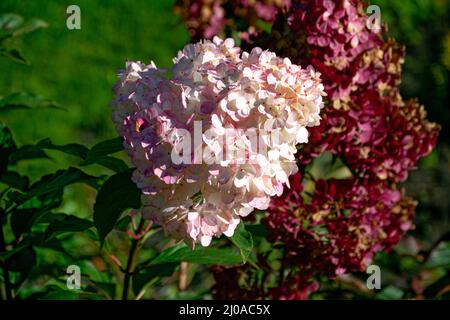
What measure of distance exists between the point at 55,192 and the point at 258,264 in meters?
0.45

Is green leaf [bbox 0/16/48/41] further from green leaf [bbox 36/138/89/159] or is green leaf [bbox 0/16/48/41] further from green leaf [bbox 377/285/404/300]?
green leaf [bbox 377/285/404/300]

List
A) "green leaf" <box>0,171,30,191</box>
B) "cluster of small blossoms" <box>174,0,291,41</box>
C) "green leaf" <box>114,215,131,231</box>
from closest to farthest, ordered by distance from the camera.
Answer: "green leaf" <box>0,171,30,191</box> → "green leaf" <box>114,215,131,231</box> → "cluster of small blossoms" <box>174,0,291,41</box>

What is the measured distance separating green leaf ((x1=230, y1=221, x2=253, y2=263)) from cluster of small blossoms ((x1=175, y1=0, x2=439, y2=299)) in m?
0.20

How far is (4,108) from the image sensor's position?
1.79 meters

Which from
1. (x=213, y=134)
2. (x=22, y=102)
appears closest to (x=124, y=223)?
(x=22, y=102)

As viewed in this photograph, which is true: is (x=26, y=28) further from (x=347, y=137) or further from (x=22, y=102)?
(x=347, y=137)

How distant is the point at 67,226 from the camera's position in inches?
58.1

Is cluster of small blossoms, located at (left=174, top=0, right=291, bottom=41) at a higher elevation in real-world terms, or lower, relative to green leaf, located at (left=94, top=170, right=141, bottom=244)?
higher

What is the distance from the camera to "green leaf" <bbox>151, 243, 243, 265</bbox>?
1527 mm

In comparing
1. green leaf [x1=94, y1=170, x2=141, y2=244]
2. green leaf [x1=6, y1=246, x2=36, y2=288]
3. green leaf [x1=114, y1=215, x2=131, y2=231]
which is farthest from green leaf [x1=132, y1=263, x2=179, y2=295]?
green leaf [x1=94, y1=170, x2=141, y2=244]

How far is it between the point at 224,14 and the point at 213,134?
118cm

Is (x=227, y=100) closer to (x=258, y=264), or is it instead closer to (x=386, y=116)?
(x=386, y=116)

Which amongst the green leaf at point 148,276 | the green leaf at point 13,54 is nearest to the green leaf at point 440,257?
the green leaf at point 148,276
